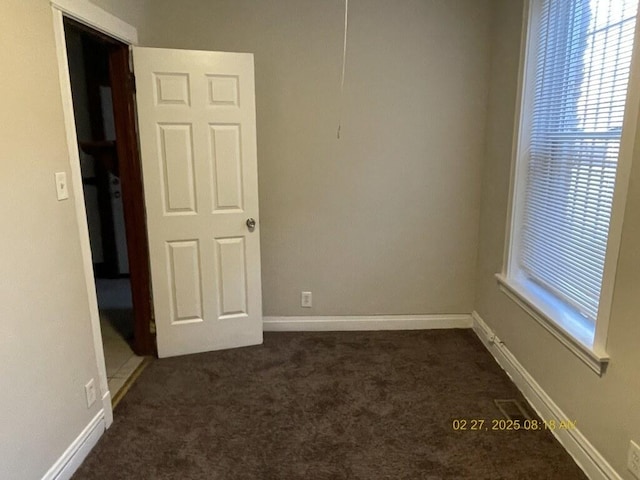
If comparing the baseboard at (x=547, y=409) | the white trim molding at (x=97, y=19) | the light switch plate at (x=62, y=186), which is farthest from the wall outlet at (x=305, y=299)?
the white trim molding at (x=97, y=19)

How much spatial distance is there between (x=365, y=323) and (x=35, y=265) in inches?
90.8

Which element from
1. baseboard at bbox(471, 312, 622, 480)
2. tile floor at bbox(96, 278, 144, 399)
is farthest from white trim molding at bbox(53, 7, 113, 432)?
baseboard at bbox(471, 312, 622, 480)

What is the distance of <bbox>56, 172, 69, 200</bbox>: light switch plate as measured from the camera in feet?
6.17

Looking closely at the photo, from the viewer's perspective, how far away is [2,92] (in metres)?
1.55

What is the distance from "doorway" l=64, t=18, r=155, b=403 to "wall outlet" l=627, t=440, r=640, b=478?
2460mm

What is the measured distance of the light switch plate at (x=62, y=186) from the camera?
1881 mm

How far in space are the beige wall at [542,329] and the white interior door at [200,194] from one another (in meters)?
1.59

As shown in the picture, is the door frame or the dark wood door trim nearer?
the door frame

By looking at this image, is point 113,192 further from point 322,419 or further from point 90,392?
point 322,419

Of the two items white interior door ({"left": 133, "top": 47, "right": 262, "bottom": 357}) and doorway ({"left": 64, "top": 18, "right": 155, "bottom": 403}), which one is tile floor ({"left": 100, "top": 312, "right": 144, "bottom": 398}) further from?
white interior door ({"left": 133, "top": 47, "right": 262, "bottom": 357})

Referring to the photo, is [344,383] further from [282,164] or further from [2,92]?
[2,92]

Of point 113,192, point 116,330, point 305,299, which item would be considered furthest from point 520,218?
point 113,192

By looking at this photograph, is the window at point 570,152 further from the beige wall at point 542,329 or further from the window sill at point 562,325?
the beige wall at point 542,329

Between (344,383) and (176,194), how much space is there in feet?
5.11
